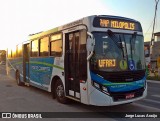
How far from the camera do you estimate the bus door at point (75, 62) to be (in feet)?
27.3

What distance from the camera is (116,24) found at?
8492 mm

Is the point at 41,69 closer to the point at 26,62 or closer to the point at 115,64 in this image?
the point at 26,62

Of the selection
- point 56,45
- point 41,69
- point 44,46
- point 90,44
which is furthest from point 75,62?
point 41,69

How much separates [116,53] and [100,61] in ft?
2.01

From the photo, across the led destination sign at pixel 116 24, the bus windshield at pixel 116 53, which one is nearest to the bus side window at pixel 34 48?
the led destination sign at pixel 116 24

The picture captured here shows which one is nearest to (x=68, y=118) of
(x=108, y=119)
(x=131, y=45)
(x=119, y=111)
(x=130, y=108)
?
(x=108, y=119)

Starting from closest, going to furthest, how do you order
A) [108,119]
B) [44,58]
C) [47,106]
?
[108,119]
[47,106]
[44,58]

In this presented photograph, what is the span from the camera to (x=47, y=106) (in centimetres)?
950

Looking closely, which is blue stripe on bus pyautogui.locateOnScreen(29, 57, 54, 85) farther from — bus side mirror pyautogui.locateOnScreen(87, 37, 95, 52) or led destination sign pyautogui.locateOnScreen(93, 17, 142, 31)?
bus side mirror pyautogui.locateOnScreen(87, 37, 95, 52)

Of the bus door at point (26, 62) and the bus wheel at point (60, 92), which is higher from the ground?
the bus door at point (26, 62)

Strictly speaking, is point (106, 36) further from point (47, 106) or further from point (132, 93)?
point (47, 106)

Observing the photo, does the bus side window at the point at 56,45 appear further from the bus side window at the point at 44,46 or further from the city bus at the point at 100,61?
the bus side window at the point at 44,46

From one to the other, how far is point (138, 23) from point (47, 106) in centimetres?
436

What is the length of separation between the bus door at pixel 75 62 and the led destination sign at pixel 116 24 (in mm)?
544
